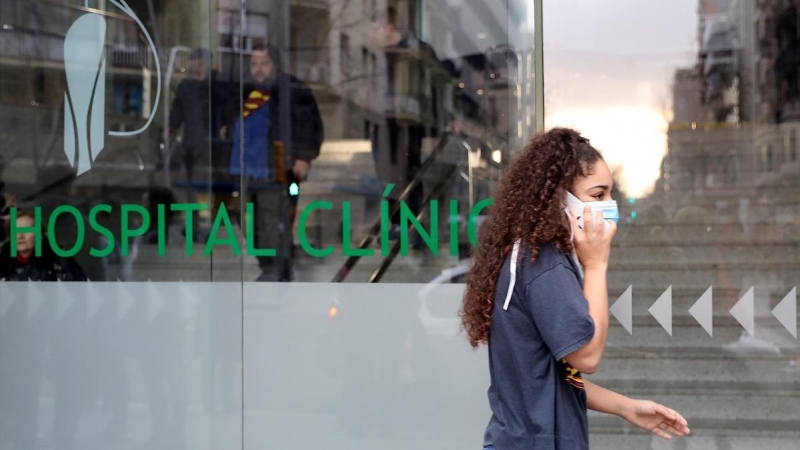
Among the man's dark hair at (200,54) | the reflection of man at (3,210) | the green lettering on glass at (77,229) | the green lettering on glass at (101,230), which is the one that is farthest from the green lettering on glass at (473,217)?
the reflection of man at (3,210)

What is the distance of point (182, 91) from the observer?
18.4 feet

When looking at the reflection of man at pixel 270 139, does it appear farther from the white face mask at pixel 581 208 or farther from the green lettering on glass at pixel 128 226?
the white face mask at pixel 581 208

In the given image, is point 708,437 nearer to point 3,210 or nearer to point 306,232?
point 306,232

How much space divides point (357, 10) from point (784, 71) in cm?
219

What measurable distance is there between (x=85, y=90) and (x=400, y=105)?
1864mm

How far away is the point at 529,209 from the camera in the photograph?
104 inches

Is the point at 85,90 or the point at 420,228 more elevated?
the point at 85,90

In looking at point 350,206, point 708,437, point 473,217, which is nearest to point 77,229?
point 350,206

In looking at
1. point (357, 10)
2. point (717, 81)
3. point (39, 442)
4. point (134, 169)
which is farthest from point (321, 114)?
point (39, 442)

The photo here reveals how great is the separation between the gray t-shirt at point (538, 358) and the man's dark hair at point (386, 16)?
2.97m

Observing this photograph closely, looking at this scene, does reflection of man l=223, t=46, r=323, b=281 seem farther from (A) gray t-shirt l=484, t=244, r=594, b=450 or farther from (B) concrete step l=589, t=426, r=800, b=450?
(A) gray t-shirt l=484, t=244, r=594, b=450

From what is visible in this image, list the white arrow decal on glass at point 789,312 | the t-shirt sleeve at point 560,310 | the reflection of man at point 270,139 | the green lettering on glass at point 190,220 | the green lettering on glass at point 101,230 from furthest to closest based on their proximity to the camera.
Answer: the green lettering on glass at point 101,230, the green lettering on glass at point 190,220, the reflection of man at point 270,139, the white arrow decal on glass at point 789,312, the t-shirt sleeve at point 560,310

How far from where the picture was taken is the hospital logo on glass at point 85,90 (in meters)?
5.75

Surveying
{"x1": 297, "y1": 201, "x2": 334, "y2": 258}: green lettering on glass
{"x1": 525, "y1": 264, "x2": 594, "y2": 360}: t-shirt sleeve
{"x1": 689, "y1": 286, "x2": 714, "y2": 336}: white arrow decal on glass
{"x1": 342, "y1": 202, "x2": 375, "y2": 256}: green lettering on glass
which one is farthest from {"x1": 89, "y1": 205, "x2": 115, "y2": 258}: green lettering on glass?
{"x1": 525, "y1": 264, "x2": 594, "y2": 360}: t-shirt sleeve
